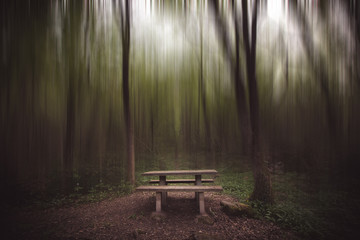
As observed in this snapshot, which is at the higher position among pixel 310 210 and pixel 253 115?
pixel 253 115

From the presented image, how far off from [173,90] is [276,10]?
7585 mm

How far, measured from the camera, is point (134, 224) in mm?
3486

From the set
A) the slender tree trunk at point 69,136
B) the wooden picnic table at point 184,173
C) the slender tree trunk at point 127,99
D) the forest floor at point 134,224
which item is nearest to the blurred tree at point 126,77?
the slender tree trunk at point 127,99

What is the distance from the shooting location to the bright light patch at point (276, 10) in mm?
6383

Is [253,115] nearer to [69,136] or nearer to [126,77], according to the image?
[126,77]

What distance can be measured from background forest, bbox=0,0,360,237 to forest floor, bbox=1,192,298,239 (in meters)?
1.02

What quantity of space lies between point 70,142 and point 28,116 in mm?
3722

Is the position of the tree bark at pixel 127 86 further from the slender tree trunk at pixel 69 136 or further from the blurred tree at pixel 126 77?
the slender tree trunk at pixel 69 136

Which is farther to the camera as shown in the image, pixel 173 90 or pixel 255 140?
pixel 173 90

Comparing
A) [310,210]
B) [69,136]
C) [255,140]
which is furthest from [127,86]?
[310,210]

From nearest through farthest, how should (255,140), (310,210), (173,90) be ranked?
(310,210) → (255,140) → (173,90)

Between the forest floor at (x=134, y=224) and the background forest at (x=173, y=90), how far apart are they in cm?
102

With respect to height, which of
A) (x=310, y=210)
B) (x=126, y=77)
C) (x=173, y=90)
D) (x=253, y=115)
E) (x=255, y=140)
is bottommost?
(x=310, y=210)

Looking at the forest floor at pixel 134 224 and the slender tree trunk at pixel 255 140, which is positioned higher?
the slender tree trunk at pixel 255 140
